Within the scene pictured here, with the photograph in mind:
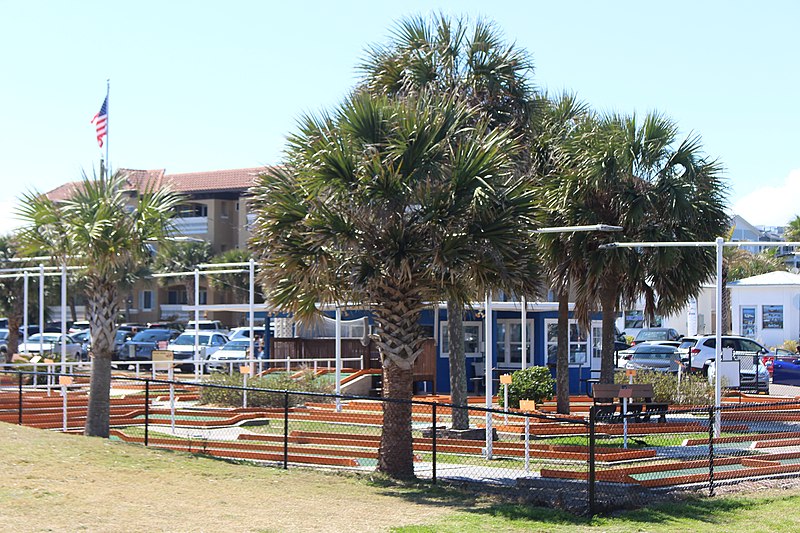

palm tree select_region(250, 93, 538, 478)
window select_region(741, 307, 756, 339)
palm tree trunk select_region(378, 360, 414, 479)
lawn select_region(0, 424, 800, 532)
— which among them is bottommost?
lawn select_region(0, 424, 800, 532)

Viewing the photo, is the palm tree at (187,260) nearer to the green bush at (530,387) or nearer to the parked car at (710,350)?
the parked car at (710,350)

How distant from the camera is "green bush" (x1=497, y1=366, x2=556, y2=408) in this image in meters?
26.3

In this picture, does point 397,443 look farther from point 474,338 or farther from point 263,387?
point 474,338

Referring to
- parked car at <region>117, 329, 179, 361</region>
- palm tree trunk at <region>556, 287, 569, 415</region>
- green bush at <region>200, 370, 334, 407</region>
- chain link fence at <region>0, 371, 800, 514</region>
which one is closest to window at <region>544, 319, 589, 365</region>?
chain link fence at <region>0, 371, 800, 514</region>

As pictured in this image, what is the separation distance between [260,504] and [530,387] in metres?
13.8

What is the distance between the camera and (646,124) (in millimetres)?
25281

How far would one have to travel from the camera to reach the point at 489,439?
18.5 metres

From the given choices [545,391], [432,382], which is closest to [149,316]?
[432,382]

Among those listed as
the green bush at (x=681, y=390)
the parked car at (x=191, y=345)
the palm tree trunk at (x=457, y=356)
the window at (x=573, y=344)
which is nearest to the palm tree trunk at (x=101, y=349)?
the palm tree trunk at (x=457, y=356)

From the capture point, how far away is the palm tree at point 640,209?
2456cm

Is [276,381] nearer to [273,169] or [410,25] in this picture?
[410,25]

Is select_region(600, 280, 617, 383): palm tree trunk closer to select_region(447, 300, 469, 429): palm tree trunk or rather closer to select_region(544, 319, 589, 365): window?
select_region(447, 300, 469, 429): palm tree trunk

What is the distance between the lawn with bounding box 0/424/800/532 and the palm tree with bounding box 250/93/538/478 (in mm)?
2000

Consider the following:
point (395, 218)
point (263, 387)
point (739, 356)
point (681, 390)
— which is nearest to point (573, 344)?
point (739, 356)
